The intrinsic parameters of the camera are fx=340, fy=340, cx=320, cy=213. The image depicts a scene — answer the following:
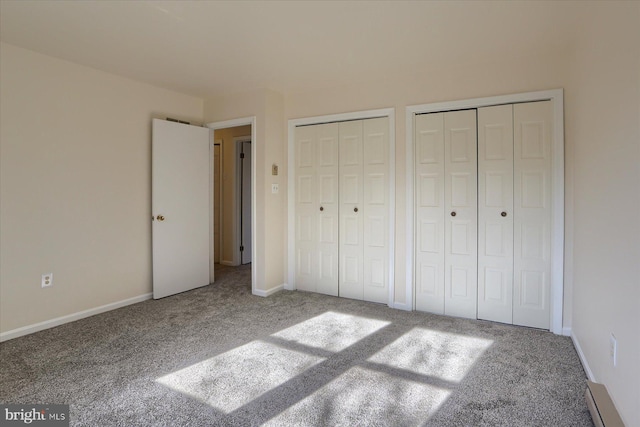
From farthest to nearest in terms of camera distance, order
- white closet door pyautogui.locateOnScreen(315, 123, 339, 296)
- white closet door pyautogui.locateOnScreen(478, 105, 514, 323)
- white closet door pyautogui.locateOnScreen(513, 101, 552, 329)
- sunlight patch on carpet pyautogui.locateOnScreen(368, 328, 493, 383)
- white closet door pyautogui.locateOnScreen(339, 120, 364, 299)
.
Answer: white closet door pyautogui.locateOnScreen(315, 123, 339, 296)
white closet door pyautogui.locateOnScreen(339, 120, 364, 299)
white closet door pyautogui.locateOnScreen(478, 105, 514, 323)
white closet door pyautogui.locateOnScreen(513, 101, 552, 329)
sunlight patch on carpet pyautogui.locateOnScreen(368, 328, 493, 383)

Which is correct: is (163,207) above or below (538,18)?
below

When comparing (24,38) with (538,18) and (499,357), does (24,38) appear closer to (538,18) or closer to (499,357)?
(538,18)

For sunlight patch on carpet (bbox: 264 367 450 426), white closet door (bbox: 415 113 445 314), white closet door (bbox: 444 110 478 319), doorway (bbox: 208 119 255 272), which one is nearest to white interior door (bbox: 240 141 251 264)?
doorway (bbox: 208 119 255 272)

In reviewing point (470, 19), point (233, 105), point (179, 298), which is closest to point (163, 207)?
point (179, 298)

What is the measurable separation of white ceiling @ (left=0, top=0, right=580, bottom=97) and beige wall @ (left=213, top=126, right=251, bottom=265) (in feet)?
7.16

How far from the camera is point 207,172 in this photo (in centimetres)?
436

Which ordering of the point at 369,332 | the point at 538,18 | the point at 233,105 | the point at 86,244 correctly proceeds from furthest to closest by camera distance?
the point at 233,105 < the point at 86,244 < the point at 369,332 < the point at 538,18

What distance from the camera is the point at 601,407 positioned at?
1.61m

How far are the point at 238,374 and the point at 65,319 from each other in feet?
6.69

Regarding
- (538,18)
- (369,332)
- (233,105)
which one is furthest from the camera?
(233,105)

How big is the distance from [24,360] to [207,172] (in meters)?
2.58

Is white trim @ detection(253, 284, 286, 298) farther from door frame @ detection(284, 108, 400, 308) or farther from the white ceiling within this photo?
the white ceiling

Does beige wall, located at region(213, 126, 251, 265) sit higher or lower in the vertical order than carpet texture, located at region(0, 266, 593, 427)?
higher

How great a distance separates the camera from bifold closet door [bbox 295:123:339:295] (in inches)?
157
